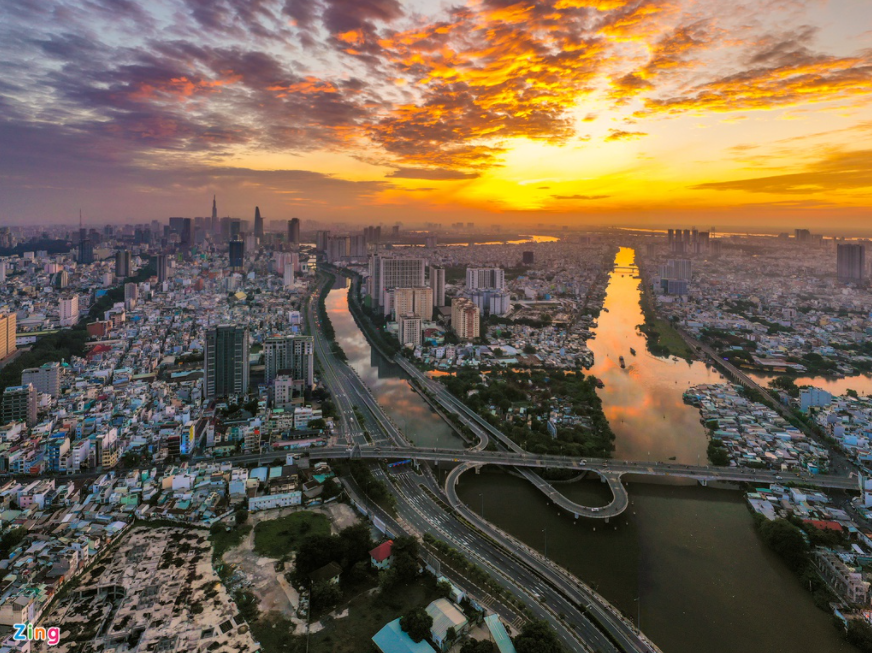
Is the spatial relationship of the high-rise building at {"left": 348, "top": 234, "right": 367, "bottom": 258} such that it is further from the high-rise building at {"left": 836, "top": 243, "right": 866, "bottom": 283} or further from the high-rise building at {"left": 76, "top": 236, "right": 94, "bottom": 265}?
the high-rise building at {"left": 836, "top": 243, "right": 866, "bottom": 283}

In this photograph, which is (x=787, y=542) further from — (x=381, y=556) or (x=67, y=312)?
(x=67, y=312)

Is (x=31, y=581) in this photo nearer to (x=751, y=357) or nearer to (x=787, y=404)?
(x=787, y=404)

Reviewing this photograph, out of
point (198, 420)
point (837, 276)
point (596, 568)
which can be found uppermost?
point (837, 276)

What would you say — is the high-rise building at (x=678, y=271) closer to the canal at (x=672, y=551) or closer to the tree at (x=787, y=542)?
the canal at (x=672, y=551)

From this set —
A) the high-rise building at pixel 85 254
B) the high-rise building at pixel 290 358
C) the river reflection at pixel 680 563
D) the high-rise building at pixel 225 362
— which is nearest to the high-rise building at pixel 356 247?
the high-rise building at pixel 85 254

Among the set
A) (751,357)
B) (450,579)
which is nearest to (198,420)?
(450,579)

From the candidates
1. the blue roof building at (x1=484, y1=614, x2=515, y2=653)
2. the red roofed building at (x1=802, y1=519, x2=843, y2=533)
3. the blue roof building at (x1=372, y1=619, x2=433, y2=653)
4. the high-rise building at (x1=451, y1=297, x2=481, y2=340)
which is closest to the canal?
the red roofed building at (x1=802, y1=519, x2=843, y2=533)
